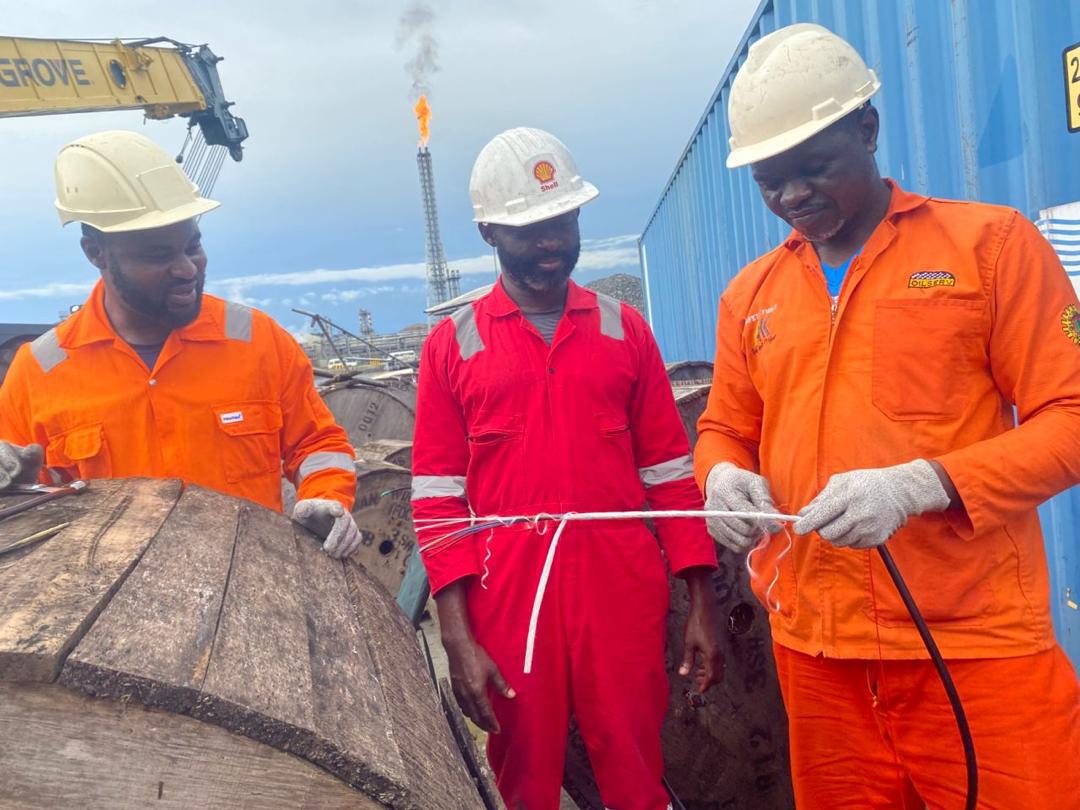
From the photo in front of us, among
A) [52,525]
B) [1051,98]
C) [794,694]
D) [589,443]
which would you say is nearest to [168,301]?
[52,525]

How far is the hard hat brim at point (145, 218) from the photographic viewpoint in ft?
7.80

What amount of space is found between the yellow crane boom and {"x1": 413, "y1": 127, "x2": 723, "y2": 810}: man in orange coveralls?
27.3 ft

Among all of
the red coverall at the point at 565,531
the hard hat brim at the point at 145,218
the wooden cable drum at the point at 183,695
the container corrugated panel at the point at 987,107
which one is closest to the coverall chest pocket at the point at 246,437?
the red coverall at the point at 565,531

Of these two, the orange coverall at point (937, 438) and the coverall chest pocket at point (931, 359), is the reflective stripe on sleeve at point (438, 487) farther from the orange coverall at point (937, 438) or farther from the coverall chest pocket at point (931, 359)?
the coverall chest pocket at point (931, 359)

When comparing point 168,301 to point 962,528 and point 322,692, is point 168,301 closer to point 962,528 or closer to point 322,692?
point 322,692

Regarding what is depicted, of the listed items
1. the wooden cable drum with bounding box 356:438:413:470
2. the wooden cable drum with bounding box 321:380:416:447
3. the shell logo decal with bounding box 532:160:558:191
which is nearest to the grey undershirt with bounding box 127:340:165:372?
the shell logo decal with bounding box 532:160:558:191

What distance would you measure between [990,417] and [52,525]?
1880 mm

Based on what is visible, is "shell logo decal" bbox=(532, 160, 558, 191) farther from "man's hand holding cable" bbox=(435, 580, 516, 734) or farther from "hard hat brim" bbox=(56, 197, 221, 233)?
"man's hand holding cable" bbox=(435, 580, 516, 734)

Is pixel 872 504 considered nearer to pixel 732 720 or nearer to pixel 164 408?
pixel 732 720

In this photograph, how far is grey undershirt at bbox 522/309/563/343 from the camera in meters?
2.54

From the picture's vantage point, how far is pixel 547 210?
8.32ft

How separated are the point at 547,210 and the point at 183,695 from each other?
5.94 ft

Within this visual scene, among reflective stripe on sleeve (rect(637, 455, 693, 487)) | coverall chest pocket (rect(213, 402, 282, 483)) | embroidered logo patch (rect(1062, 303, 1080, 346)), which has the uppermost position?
embroidered logo patch (rect(1062, 303, 1080, 346))

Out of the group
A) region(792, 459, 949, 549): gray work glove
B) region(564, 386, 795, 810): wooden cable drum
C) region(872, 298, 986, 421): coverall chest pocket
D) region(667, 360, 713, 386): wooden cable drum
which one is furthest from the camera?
region(667, 360, 713, 386): wooden cable drum
